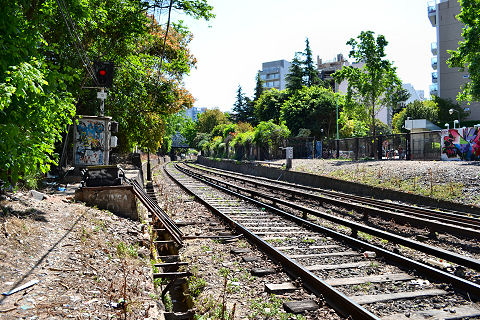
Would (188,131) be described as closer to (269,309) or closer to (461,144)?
(461,144)

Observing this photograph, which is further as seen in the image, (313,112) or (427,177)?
(313,112)

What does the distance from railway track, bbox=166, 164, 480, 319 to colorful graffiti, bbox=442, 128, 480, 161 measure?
17398 millimetres

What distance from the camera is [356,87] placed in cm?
3038

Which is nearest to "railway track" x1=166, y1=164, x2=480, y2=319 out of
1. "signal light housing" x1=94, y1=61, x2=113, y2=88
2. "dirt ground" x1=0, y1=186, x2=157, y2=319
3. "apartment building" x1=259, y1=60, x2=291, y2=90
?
"dirt ground" x1=0, y1=186, x2=157, y2=319

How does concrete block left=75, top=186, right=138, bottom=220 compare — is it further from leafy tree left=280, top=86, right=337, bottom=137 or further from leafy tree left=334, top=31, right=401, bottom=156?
leafy tree left=280, top=86, right=337, bottom=137

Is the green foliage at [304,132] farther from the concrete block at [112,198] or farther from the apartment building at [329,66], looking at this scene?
the apartment building at [329,66]

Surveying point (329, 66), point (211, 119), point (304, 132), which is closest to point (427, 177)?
point (304, 132)

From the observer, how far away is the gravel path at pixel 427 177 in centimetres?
1483

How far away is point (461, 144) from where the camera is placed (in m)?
22.3

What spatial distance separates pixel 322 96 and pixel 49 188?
43579mm

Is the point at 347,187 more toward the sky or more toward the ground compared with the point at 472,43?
more toward the ground

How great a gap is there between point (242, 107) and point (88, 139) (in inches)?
2689

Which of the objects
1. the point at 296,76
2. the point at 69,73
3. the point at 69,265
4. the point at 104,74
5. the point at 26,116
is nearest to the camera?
the point at 69,265

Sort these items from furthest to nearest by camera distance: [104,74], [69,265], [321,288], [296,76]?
[296,76] → [104,74] → [69,265] → [321,288]
